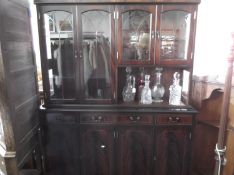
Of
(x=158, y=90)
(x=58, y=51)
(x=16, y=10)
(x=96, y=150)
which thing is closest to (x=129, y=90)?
(x=158, y=90)

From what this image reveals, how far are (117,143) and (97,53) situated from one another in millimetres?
924

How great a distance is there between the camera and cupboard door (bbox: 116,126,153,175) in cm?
184

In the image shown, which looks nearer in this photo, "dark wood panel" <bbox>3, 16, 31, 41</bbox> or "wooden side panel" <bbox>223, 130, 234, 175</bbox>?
"dark wood panel" <bbox>3, 16, 31, 41</bbox>

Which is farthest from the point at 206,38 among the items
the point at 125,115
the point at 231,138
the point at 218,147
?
the point at 218,147

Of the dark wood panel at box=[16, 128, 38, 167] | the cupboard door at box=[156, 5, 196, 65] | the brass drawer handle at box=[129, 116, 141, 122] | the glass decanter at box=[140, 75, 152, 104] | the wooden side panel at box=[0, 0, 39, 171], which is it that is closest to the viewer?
the wooden side panel at box=[0, 0, 39, 171]

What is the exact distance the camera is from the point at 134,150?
74.1 inches

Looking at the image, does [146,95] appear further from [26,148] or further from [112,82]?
[26,148]

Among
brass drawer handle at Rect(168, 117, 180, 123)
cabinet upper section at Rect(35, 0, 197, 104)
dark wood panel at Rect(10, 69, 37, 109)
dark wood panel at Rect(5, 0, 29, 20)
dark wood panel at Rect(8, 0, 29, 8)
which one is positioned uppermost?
dark wood panel at Rect(8, 0, 29, 8)

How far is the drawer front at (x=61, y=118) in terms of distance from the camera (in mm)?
1833

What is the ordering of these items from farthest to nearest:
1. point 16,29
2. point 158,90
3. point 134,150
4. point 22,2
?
point 158,90 → point 134,150 → point 22,2 → point 16,29

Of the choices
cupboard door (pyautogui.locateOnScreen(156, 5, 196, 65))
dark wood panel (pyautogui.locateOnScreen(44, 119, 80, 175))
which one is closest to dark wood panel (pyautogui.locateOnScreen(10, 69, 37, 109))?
dark wood panel (pyautogui.locateOnScreen(44, 119, 80, 175))

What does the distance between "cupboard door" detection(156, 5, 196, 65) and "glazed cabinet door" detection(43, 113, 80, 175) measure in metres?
1.10

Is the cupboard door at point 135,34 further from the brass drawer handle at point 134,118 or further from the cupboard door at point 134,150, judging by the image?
the cupboard door at point 134,150

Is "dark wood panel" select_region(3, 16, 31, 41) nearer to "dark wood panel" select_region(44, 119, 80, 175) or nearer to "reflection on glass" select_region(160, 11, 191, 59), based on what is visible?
"dark wood panel" select_region(44, 119, 80, 175)
